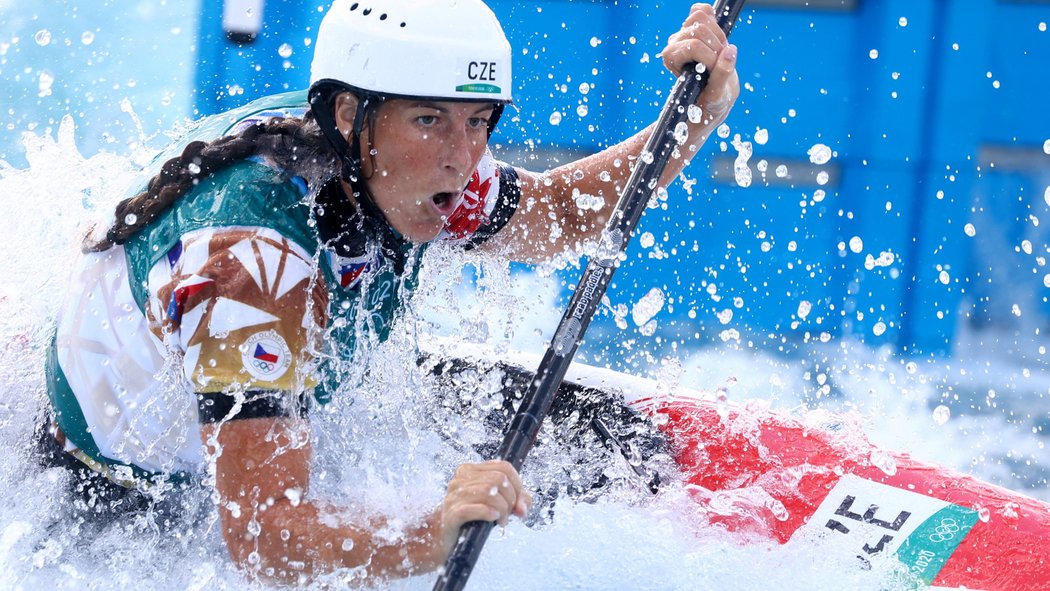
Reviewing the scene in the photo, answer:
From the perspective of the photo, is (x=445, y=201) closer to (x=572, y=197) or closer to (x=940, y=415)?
(x=572, y=197)

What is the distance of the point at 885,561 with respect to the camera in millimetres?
2512

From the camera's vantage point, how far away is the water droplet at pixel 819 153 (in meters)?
4.51

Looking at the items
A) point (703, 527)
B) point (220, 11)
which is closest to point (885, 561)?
point (703, 527)

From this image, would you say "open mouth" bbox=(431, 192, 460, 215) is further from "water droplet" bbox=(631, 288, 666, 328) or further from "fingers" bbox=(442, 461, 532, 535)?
"water droplet" bbox=(631, 288, 666, 328)

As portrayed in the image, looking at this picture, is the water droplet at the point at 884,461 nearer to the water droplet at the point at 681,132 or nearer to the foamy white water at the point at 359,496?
the foamy white water at the point at 359,496

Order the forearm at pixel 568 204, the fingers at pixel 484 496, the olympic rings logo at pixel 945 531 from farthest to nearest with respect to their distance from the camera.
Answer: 1. the forearm at pixel 568 204
2. the olympic rings logo at pixel 945 531
3. the fingers at pixel 484 496

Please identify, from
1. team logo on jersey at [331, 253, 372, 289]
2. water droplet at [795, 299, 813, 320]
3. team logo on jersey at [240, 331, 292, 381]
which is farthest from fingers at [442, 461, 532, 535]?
water droplet at [795, 299, 813, 320]

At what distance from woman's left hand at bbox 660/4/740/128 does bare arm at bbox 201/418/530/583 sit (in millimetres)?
1051

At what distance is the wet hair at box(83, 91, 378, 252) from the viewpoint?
193 centimetres

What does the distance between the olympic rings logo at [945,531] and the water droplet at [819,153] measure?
2.16 m

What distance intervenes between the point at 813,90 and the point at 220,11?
258cm

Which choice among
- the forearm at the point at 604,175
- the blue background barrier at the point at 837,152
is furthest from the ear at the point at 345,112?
the blue background barrier at the point at 837,152

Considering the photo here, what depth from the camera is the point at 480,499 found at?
1.73 m

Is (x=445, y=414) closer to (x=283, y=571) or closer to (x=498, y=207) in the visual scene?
(x=498, y=207)
